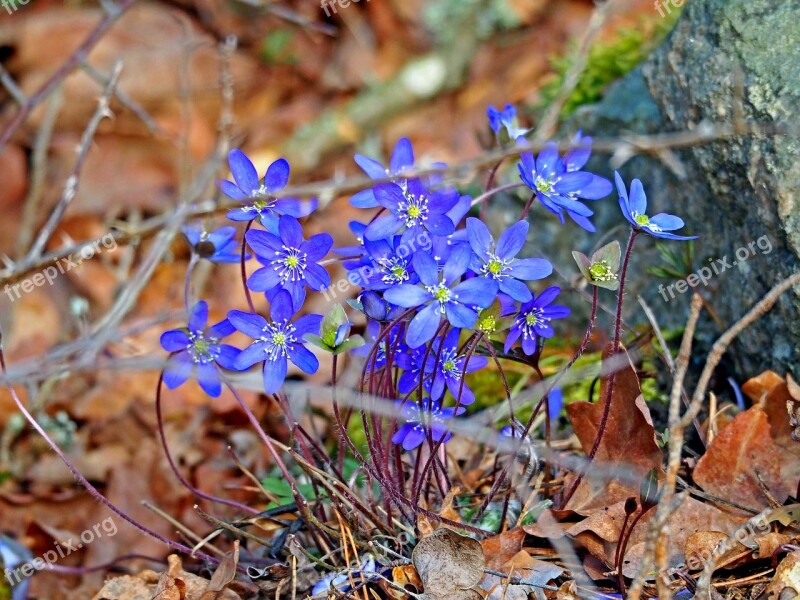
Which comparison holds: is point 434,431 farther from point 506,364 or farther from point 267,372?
point 506,364

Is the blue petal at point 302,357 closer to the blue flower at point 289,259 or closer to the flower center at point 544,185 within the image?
the blue flower at point 289,259

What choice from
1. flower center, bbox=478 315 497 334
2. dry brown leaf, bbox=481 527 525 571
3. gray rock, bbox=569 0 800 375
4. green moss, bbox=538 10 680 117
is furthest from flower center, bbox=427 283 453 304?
green moss, bbox=538 10 680 117

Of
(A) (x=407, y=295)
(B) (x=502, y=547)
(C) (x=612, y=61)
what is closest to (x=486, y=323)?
(A) (x=407, y=295)

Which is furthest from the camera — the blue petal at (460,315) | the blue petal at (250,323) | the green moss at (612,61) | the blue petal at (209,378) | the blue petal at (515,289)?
the green moss at (612,61)

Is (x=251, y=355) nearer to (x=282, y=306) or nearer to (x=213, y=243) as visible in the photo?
(x=282, y=306)

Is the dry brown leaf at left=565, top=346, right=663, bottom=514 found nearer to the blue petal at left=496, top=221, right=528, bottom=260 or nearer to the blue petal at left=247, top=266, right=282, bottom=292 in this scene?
the blue petal at left=496, top=221, right=528, bottom=260

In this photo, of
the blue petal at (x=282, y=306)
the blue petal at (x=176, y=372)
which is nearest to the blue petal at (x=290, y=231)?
the blue petal at (x=282, y=306)
